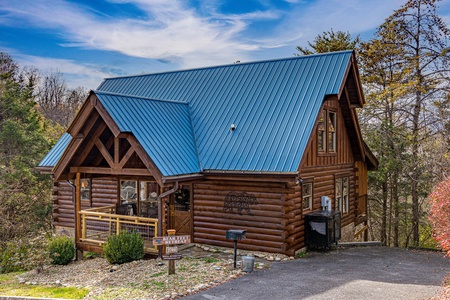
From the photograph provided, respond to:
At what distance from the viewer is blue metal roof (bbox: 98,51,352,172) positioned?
13.2 m

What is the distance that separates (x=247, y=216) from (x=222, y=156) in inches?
87.1

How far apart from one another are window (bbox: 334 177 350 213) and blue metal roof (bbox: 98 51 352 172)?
15.1ft

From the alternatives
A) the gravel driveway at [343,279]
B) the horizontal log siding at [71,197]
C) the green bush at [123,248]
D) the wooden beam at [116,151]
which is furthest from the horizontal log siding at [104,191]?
the gravel driveway at [343,279]

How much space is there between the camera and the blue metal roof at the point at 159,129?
12.4 meters

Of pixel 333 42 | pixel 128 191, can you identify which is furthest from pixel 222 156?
pixel 333 42

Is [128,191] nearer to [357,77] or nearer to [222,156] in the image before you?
[222,156]

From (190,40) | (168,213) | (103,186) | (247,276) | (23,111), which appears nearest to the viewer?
(247,276)

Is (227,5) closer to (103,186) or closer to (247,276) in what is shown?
(103,186)

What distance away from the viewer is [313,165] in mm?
14516

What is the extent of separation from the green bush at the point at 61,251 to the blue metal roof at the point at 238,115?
15.6ft

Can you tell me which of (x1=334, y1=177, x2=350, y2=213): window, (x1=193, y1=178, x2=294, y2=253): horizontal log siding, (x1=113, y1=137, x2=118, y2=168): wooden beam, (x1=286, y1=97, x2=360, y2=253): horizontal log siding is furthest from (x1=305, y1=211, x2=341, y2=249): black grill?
(x1=113, y1=137, x2=118, y2=168): wooden beam

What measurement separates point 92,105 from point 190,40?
19.0 m

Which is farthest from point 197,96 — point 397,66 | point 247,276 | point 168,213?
point 397,66

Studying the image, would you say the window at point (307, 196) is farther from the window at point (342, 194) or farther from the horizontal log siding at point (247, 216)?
the window at point (342, 194)
